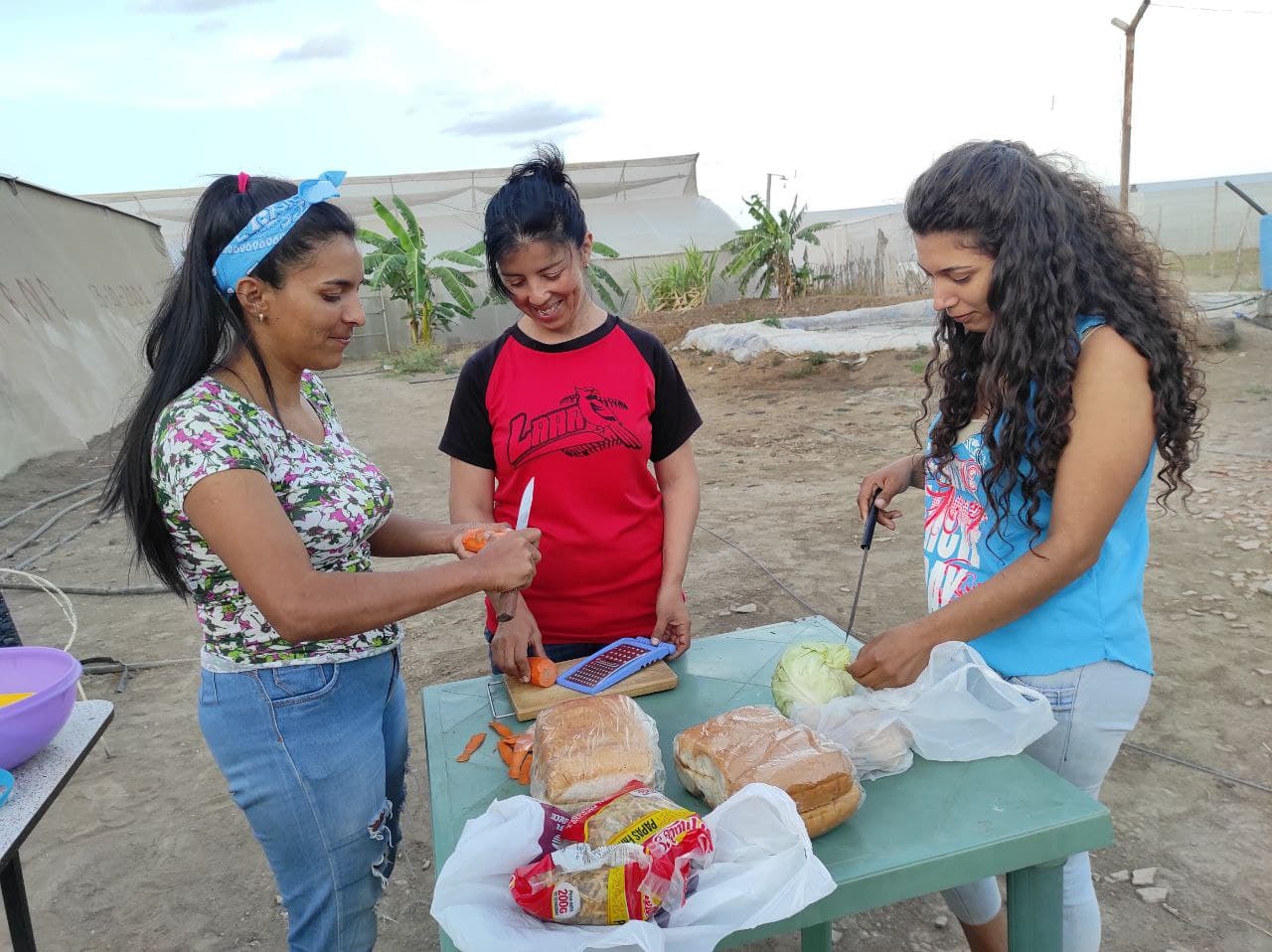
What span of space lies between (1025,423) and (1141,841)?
2.02 m

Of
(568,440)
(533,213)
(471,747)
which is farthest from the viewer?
(568,440)

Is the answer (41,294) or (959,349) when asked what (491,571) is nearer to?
(959,349)

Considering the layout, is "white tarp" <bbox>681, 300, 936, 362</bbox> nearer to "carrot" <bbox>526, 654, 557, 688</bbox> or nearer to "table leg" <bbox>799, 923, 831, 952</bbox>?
"carrot" <bbox>526, 654, 557, 688</bbox>

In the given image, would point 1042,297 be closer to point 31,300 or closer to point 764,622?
point 764,622

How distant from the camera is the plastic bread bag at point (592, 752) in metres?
1.45

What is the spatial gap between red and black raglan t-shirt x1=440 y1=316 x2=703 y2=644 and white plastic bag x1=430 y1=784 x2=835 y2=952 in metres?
1.01

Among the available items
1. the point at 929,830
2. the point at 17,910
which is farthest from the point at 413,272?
the point at 929,830

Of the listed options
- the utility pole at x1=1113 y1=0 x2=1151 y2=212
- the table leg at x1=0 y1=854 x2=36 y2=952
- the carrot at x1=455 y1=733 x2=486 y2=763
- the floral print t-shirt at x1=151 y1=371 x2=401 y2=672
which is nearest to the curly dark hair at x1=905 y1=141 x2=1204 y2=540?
the carrot at x1=455 y1=733 x2=486 y2=763

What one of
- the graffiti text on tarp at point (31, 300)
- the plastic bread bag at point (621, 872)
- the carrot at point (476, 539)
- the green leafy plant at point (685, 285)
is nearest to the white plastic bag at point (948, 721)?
the plastic bread bag at point (621, 872)

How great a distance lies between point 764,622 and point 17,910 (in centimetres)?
335

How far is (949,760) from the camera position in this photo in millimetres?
1553

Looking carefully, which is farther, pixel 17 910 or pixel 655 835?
pixel 17 910

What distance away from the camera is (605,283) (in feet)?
70.4

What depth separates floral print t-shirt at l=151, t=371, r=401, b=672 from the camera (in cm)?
143
